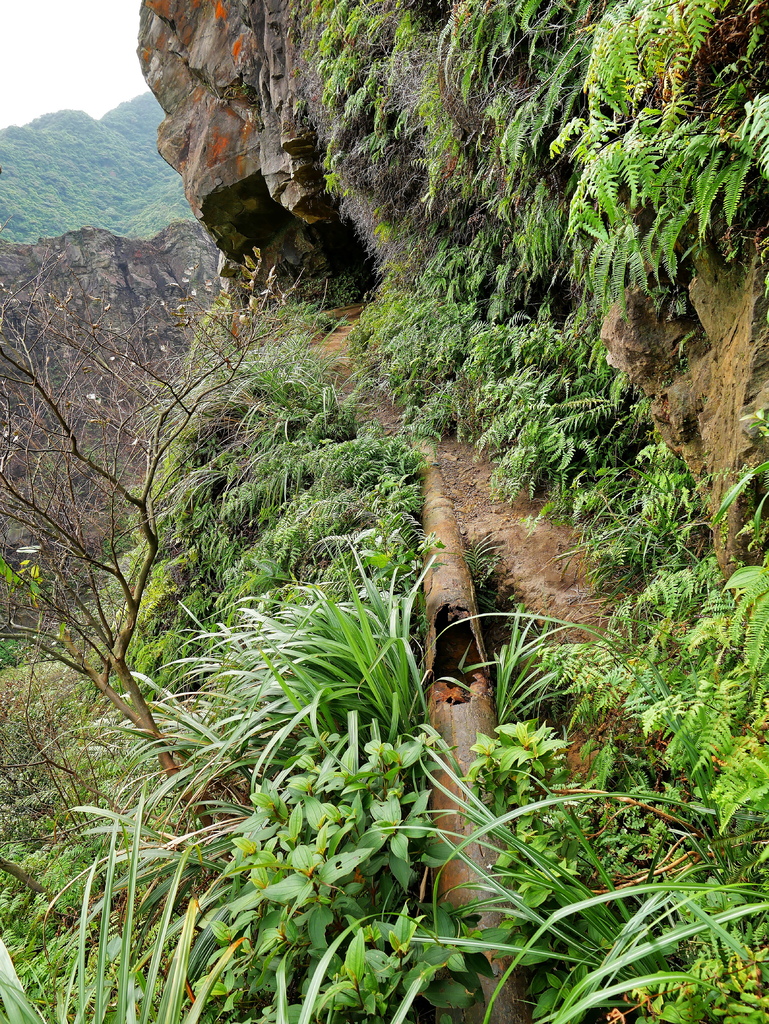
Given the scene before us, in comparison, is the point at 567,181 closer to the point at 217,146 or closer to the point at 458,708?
the point at 458,708

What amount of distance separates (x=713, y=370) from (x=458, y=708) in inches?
56.1

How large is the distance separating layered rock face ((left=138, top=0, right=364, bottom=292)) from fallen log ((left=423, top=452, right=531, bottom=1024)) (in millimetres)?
7390

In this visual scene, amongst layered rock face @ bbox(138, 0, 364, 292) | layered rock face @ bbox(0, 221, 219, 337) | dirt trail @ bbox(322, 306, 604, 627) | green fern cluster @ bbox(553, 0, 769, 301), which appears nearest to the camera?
green fern cluster @ bbox(553, 0, 769, 301)

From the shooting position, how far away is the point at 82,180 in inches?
974

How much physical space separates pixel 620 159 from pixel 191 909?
2.34 m

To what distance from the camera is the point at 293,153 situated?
738 centimetres

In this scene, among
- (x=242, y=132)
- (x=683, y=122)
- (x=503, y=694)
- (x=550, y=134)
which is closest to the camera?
(x=683, y=122)

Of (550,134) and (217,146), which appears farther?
(217,146)

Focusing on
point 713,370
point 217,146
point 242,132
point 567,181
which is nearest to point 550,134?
point 567,181

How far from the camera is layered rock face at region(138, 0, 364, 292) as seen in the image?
292 inches

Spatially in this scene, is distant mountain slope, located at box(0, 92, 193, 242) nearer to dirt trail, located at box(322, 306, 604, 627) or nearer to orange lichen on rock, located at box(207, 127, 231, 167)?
orange lichen on rock, located at box(207, 127, 231, 167)

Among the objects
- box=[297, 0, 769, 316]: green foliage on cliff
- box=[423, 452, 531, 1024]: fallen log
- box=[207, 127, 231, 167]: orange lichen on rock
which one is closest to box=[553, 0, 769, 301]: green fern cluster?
box=[297, 0, 769, 316]: green foliage on cliff

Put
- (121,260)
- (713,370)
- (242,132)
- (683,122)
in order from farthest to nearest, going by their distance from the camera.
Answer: (121,260) → (242,132) → (713,370) → (683,122)

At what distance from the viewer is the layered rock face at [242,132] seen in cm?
743
